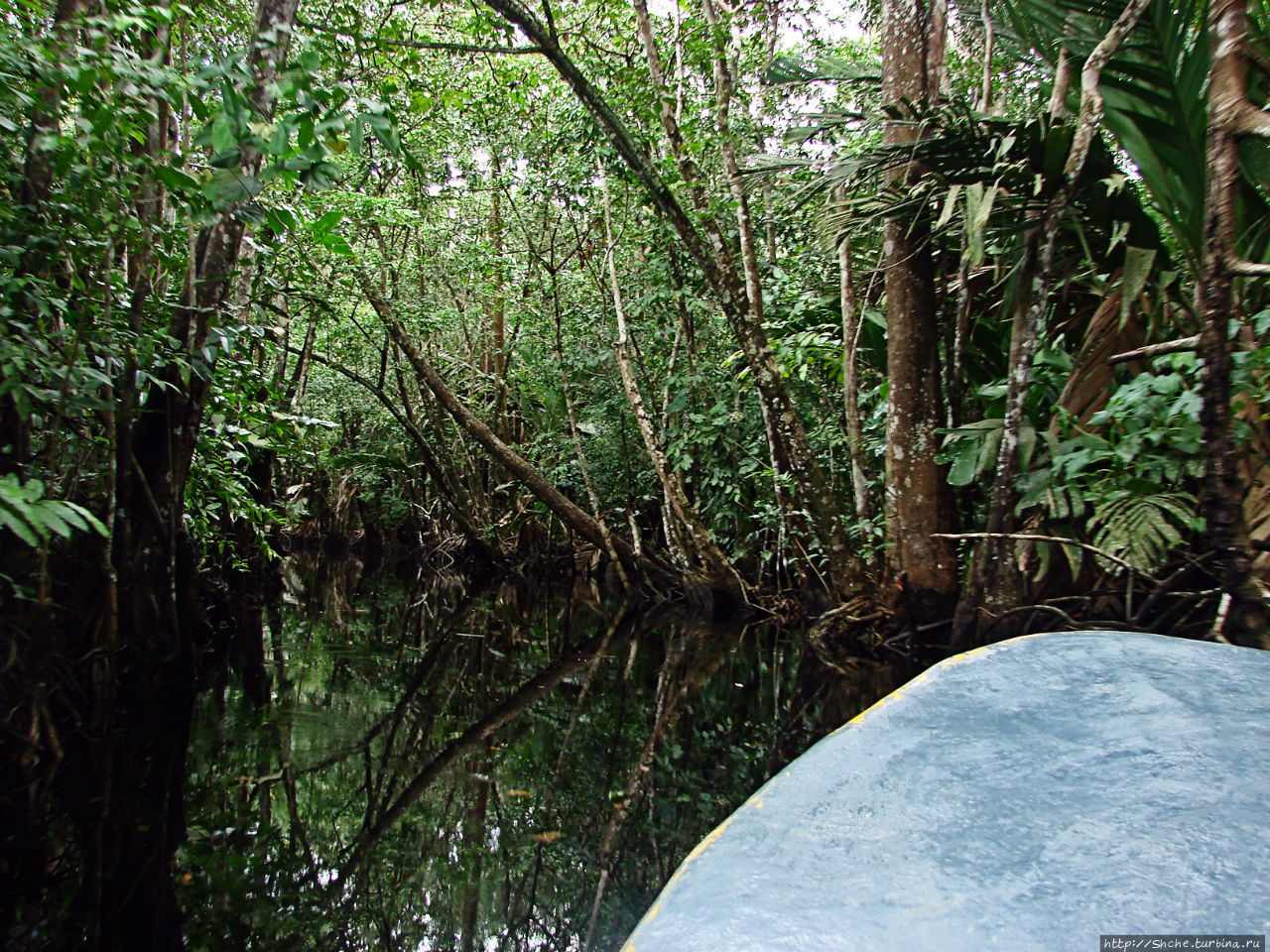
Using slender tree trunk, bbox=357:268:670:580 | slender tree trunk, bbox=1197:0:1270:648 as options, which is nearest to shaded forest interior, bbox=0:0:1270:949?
slender tree trunk, bbox=1197:0:1270:648

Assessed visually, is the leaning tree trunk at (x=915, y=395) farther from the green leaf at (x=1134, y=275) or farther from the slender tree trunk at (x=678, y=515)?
the slender tree trunk at (x=678, y=515)

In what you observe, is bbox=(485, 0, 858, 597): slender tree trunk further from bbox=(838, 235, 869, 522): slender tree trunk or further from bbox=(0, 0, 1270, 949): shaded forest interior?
bbox=(838, 235, 869, 522): slender tree trunk

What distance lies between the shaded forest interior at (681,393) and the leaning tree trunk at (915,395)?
22 mm

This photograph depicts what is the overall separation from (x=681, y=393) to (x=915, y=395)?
3681 mm

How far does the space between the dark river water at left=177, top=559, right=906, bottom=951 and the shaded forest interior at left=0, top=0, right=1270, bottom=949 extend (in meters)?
0.03

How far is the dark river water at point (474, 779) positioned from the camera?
208 centimetres

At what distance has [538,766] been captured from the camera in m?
3.22

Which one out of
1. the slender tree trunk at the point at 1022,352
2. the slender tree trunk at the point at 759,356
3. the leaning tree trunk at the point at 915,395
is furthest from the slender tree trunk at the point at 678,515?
the slender tree trunk at the point at 1022,352

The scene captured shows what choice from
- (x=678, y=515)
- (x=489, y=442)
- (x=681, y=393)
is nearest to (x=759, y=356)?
(x=678, y=515)

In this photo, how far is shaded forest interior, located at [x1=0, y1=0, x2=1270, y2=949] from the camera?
225 cm

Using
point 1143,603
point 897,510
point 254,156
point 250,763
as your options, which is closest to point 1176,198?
point 1143,603

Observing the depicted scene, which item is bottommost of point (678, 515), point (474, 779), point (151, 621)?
point (474, 779)

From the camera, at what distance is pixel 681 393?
322 inches

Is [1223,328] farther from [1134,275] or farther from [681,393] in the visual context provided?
[681,393]
